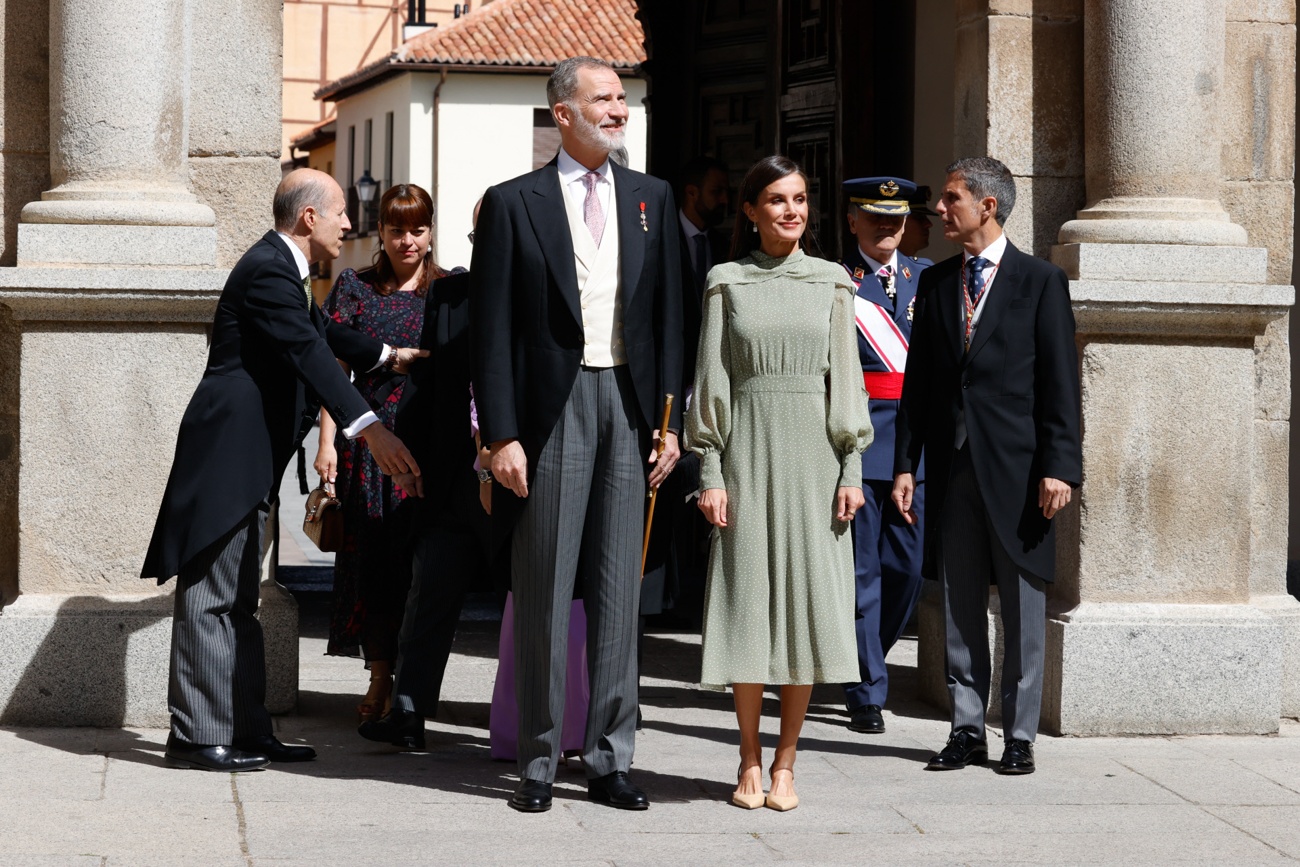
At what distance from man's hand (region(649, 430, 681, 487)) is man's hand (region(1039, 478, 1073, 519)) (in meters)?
1.30

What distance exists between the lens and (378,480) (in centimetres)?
662

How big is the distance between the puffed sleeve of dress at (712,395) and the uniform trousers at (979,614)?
1.04 metres

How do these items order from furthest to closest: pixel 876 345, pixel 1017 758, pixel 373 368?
pixel 876 345 < pixel 373 368 < pixel 1017 758

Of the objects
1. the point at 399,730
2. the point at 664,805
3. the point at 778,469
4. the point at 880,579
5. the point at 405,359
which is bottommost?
the point at 664,805

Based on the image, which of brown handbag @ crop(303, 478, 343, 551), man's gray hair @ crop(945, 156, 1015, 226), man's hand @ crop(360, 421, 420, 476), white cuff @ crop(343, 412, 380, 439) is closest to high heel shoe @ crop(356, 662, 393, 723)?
brown handbag @ crop(303, 478, 343, 551)

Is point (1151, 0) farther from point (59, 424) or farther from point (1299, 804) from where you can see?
point (59, 424)

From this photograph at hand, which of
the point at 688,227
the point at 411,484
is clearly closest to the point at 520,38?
the point at 688,227

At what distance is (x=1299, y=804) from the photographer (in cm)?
575

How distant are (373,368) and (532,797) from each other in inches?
66.8

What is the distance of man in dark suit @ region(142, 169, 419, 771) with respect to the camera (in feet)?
19.0

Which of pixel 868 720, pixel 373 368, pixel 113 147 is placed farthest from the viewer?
pixel 868 720

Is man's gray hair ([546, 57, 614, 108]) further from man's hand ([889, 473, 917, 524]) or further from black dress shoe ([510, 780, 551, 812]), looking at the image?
black dress shoe ([510, 780, 551, 812])

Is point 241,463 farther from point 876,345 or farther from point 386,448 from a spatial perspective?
point 876,345

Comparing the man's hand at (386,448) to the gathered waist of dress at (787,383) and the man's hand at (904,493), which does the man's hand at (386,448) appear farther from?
the man's hand at (904,493)
